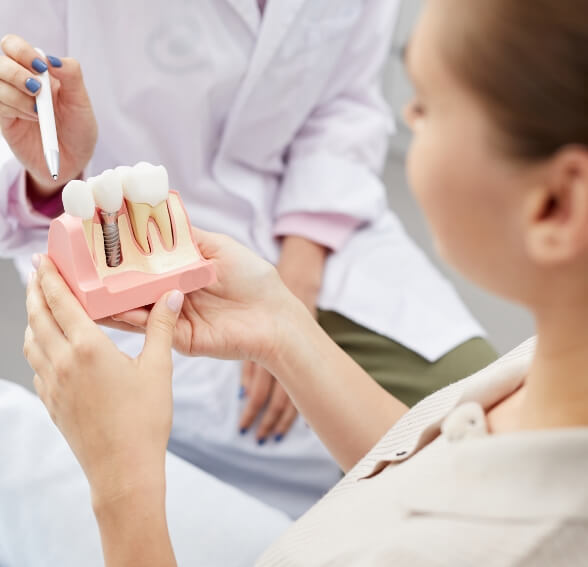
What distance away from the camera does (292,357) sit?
0.68 meters

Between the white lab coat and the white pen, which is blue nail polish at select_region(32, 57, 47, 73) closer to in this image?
the white pen

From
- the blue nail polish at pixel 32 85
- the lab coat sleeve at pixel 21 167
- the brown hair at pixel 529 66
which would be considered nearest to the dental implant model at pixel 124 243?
the blue nail polish at pixel 32 85

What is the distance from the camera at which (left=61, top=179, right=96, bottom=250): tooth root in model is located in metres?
0.57

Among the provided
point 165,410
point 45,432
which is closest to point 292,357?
point 165,410

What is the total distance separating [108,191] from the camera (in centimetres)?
59

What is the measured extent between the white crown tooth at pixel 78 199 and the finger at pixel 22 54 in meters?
0.17

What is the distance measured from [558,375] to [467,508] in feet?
0.31

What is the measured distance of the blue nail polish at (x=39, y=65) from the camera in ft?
2.23

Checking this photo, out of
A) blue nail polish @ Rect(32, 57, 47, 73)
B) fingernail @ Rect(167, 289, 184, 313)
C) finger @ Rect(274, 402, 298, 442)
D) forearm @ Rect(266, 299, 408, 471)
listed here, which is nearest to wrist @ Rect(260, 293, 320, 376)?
forearm @ Rect(266, 299, 408, 471)

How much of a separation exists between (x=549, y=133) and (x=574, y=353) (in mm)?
144

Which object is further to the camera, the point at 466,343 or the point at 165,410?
the point at 466,343

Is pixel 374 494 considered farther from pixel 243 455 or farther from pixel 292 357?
pixel 243 455

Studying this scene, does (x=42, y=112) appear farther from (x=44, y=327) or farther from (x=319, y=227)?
(x=319, y=227)

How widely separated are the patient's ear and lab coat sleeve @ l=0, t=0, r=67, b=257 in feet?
1.97
